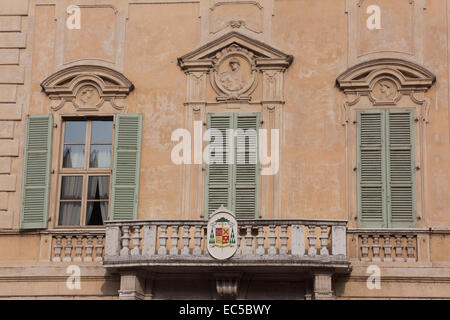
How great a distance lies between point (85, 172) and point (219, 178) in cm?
252

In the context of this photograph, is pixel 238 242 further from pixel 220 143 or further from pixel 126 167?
pixel 126 167

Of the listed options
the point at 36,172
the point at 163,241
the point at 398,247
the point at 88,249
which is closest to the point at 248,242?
the point at 163,241

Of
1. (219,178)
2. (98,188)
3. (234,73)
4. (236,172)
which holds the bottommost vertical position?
(98,188)

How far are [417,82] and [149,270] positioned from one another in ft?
19.3

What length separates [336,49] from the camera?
21.0 metres

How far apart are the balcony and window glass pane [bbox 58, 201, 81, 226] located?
134cm

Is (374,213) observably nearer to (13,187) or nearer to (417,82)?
(417,82)

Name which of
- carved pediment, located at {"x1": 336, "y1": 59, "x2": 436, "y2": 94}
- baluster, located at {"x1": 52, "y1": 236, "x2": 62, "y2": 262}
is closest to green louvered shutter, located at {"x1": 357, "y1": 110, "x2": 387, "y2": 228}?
carved pediment, located at {"x1": 336, "y1": 59, "x2": 436, "y2": 94}

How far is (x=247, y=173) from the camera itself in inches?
811

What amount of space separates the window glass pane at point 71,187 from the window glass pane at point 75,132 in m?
0.74

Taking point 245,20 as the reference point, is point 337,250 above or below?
below

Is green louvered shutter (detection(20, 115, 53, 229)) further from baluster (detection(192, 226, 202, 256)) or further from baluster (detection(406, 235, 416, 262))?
baluster (detection(406, 235, 416, 262))
